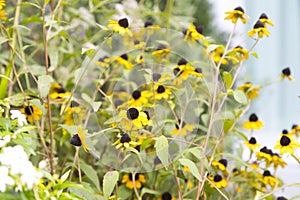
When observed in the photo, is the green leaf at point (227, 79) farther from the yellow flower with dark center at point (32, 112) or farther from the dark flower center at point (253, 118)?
the yellow flower with dark center at point (32, 112)

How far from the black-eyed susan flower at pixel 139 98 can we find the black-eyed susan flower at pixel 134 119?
0.07 m

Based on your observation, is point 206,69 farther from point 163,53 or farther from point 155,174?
point 155,174

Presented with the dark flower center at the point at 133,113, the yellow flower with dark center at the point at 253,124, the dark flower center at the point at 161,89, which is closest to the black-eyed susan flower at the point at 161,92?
the dark flower center at the point at 161,89

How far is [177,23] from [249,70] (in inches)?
58.1

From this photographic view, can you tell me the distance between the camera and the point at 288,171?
2.02m

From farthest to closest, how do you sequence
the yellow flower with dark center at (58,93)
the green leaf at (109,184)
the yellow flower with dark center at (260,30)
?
the yellow flower with dark center at (58,93)
the yellow flower with dark center at (260,30)
the green leaf at (109,184)

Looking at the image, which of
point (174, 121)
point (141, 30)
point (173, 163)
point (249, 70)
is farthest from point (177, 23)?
point (249, 70)

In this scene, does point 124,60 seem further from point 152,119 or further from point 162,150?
point 162,150

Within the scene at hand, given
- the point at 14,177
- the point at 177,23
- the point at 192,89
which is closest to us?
the point at 14,177

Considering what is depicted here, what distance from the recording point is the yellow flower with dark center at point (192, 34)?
3.02ft

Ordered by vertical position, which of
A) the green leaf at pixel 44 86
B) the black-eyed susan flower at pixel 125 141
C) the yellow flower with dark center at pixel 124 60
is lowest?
the black-eyed susan flower at pixel 125 141

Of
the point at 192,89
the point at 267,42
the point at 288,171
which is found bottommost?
the point at 288,171

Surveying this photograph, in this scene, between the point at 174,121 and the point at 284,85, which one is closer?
the point at 174,121

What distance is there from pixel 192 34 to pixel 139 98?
0.47ft
